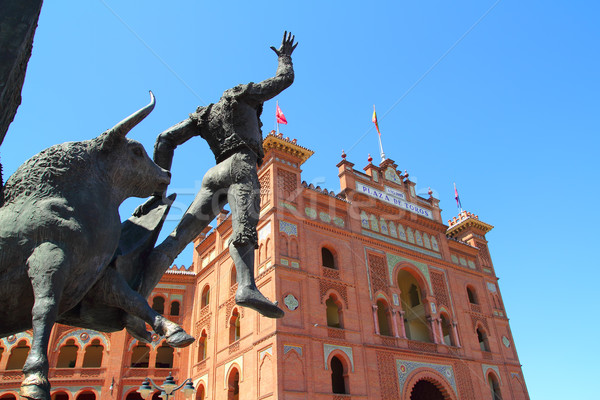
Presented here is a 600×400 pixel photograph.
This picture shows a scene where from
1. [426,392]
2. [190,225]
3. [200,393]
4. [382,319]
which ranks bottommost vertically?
[190,225]

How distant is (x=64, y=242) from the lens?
1700mm

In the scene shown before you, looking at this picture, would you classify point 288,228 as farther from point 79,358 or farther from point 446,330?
point 79,358

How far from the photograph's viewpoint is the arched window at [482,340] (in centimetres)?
2122

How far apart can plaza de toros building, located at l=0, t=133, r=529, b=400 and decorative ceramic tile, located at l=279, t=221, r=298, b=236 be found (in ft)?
0.27

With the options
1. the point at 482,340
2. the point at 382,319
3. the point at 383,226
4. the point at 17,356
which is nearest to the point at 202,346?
the point at 17,356

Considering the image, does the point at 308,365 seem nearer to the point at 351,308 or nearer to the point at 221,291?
the point at 351,308

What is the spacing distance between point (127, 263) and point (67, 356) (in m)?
21.7

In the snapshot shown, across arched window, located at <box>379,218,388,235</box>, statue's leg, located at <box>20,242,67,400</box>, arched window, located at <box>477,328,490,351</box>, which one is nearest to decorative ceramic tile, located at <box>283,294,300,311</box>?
arched window, located at <box>379,218,388,235</box>

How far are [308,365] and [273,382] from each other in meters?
1.36

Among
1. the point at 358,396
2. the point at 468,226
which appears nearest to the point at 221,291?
the point at 358,396

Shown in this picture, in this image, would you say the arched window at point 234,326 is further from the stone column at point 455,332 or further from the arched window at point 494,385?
the arched window at point 494,385

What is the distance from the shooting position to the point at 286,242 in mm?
16734

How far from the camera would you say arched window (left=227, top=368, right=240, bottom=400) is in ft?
54.2

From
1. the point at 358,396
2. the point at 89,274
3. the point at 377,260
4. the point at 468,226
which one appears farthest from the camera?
the point at 468,226
